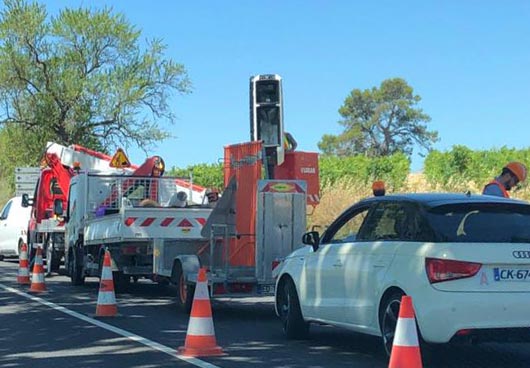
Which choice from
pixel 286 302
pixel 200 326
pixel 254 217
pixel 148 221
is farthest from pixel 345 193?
pixel 200 326

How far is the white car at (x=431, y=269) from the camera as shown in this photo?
23.7 feet

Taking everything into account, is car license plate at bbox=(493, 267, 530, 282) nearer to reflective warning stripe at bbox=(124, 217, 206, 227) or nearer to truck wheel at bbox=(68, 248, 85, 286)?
reflective warning stripe at bbox=(124, 217, 206, 227)

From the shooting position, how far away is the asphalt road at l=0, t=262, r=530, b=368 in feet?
27.1

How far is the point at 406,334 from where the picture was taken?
6.33 m

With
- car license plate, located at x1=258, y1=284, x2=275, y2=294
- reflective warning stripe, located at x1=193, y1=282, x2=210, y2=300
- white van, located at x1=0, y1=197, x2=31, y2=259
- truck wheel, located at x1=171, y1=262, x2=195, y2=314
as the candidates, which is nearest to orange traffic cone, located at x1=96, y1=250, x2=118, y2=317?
truck wheel, located at x1=171, y1=262, x2=195, y2=314

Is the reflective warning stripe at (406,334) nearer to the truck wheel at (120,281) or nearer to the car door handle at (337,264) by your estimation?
the car door handle at (337,264)

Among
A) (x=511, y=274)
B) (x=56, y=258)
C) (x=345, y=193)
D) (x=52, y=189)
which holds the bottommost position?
(x=511, y=274)

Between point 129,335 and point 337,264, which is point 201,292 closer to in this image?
point 337,264

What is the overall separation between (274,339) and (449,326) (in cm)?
313

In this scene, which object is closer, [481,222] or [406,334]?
[406,334]

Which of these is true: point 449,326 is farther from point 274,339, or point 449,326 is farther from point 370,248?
point 274,339

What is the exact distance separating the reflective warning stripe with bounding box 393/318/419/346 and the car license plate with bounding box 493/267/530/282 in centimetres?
130

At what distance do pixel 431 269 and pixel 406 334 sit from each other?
3.78 feet

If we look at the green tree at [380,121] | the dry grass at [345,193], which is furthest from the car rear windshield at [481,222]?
the green tree at [380,121]
